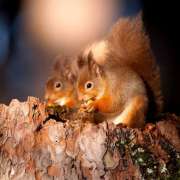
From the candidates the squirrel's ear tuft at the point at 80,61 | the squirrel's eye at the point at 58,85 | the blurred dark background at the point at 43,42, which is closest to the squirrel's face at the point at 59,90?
the squirrel's eye at the point at 58,85

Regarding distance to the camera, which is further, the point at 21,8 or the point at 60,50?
the point at 60,50

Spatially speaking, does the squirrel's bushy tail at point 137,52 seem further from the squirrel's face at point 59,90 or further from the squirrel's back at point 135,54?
the squirrel's face at point 59,90

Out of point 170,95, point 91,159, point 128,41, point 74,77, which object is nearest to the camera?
point 91,159

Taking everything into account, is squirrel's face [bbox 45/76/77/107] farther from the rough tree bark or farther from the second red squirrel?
the rough tree bark

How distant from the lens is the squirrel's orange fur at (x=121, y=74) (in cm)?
157

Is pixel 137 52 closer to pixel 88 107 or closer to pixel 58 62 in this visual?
pixel 88 107

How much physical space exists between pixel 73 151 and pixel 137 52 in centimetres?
75

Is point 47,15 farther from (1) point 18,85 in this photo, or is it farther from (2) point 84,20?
(1) point 18,85

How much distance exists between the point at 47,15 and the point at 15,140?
1212 millimetres

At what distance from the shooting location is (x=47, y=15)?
2.10 m

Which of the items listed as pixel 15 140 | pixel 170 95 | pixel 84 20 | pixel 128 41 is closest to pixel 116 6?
pixel 84 20

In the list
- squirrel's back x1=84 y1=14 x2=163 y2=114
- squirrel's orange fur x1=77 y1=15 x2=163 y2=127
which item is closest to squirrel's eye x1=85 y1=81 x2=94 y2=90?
squirrel's orange fur x1=77 y1=15 x2=163 y2=127

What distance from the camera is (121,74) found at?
161cm

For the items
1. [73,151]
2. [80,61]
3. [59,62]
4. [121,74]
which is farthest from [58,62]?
[73,151]
